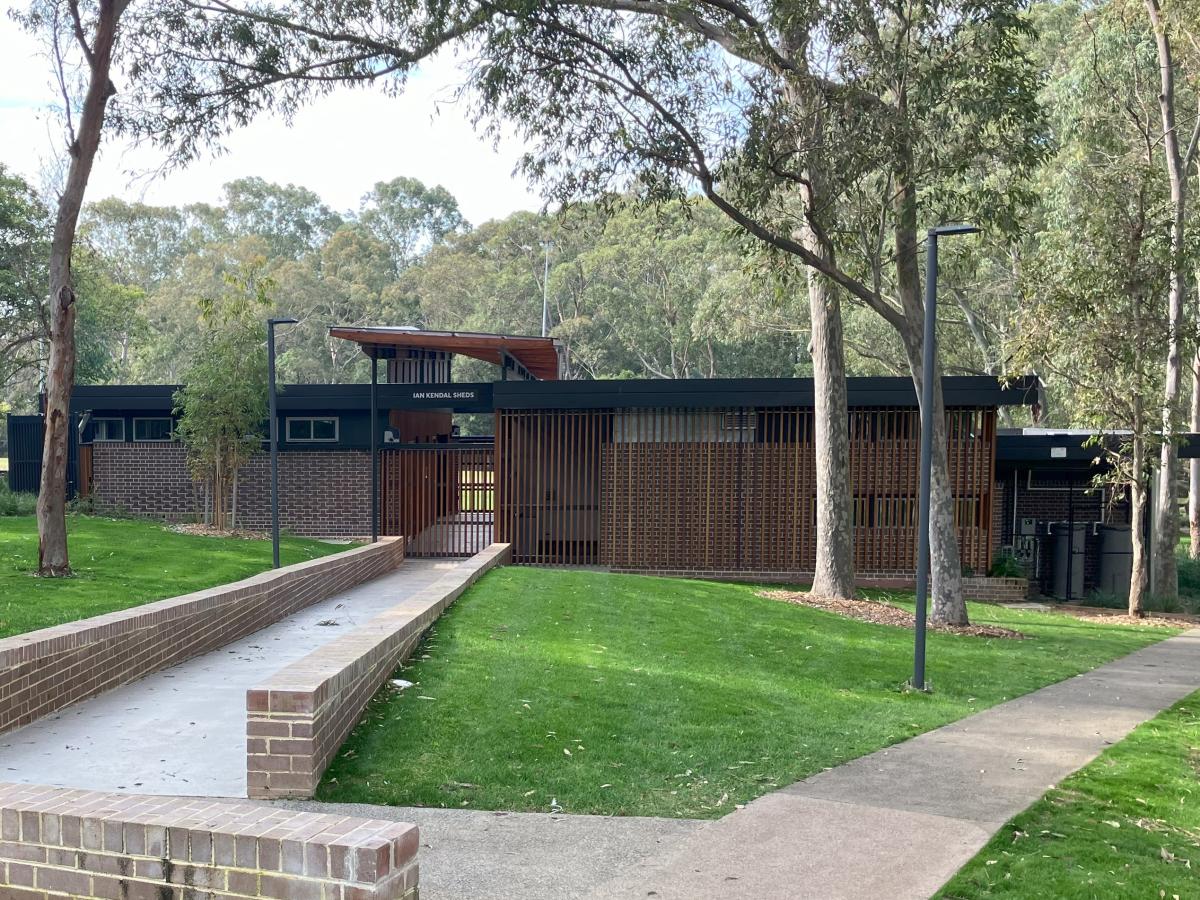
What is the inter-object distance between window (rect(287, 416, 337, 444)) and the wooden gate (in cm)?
199

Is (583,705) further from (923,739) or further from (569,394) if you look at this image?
(569,394)

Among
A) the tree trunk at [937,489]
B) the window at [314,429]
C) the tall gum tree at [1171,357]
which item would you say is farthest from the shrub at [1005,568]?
the window at [314,429]

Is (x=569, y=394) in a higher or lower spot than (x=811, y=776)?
higher

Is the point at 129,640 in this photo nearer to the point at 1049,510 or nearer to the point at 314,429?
the point at 314,429

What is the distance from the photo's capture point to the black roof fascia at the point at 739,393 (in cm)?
1934

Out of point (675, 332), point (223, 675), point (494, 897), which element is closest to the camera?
point (494, 897)

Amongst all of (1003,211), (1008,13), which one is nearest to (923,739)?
(1003,211)

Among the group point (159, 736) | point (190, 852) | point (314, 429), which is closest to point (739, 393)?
point (314, 429)

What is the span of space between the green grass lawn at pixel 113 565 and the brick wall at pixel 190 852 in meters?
5.59

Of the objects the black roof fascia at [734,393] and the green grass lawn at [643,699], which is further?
the black roof fascia at [734,393]

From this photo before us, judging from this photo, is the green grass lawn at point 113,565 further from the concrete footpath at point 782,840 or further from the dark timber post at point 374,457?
the concrete footpath at point 782,840

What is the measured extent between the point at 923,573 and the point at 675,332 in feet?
141

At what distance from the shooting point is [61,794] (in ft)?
14.5

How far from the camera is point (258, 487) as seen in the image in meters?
24.7
